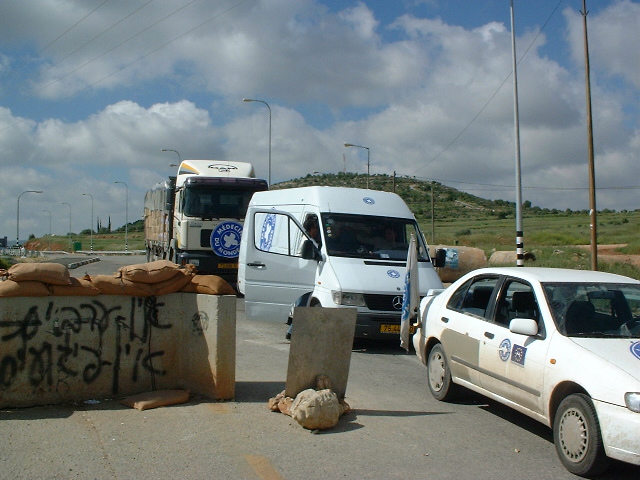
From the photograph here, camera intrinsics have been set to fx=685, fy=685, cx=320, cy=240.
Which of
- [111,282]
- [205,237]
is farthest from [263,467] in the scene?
[205,237]

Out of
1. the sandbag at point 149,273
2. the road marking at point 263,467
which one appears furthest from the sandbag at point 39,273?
the road marking at point 263,467

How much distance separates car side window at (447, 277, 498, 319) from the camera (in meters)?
6.87

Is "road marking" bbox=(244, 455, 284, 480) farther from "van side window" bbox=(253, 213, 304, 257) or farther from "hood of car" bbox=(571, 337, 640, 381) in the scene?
"van side window" bbox=(253, 213, 304, 257)

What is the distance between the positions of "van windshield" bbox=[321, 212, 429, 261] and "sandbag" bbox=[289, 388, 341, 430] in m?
5.16

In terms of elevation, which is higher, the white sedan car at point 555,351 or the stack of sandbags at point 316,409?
the white sedan car at point 555,351

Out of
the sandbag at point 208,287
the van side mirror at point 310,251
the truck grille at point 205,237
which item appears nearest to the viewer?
the sandbag at point 208,287

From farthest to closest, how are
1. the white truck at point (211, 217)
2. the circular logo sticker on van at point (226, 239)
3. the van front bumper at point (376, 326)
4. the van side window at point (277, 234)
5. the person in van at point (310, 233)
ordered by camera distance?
the white truck at point (211, 217)
the circular logo sticker on van at point (226, 239)
the van side window at point (277, 234)
the person in van at point (310, 233)
the van front bumper at point (376, 326)

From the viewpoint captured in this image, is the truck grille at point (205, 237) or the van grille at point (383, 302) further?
the truck grille at point (205, 237)

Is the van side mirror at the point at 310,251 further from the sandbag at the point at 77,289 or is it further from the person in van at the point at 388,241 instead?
the sandbag at the point at 77,289

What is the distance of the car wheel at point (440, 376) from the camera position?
721 centimetres

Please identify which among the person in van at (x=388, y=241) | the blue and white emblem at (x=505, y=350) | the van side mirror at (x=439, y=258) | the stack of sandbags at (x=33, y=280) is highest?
the person in van at (x=388, y=241)

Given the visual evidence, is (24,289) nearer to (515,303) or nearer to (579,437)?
(515,303)

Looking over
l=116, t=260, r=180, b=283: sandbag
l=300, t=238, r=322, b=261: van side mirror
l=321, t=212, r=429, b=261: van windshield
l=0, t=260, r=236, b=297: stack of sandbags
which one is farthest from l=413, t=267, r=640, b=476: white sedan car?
l=321, t=212, r=429, b=261: van windshield

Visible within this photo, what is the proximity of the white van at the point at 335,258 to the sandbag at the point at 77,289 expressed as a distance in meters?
4.42
